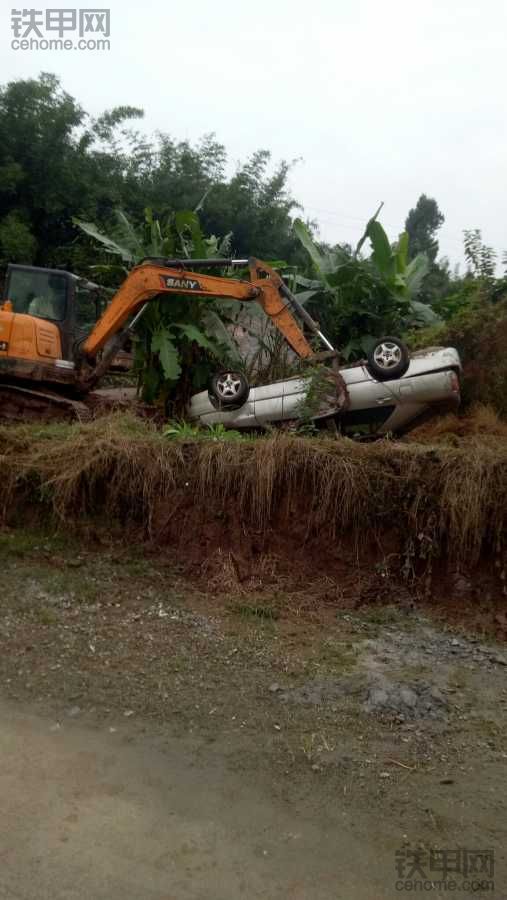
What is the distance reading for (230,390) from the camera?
935cm

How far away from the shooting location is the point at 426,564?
6645mm

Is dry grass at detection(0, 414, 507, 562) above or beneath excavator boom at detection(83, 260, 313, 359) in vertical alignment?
beneath

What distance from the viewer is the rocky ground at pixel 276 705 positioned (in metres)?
3.69

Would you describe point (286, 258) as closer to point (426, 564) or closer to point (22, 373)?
point (22, 373)

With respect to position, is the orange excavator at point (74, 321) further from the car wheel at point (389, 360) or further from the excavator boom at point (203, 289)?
the car wheel at point (389, 360)

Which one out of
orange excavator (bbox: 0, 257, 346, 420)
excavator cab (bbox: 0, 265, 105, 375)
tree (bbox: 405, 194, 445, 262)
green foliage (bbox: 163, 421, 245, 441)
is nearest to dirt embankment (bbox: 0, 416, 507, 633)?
green foliage (bbox: 163, 421, 245, 441)

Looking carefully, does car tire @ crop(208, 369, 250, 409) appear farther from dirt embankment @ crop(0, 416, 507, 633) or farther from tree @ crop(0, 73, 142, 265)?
tree @ crop(0, 73, 142, 265)

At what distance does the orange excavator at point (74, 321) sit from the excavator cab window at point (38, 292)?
1 centimetres

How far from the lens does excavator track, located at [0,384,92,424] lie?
32.6 ft

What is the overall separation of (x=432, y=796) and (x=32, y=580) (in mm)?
3846

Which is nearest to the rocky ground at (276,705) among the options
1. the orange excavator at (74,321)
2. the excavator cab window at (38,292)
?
the orange excavator at (74,321)

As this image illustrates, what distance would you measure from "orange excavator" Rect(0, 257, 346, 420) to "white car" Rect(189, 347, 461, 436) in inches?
20.7

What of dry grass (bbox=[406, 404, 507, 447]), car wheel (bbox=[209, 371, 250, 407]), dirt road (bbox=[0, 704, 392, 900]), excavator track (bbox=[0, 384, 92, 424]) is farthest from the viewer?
excavator track (bbox=[0, 384, 92, 424])

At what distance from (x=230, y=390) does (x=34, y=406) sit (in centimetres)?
259
